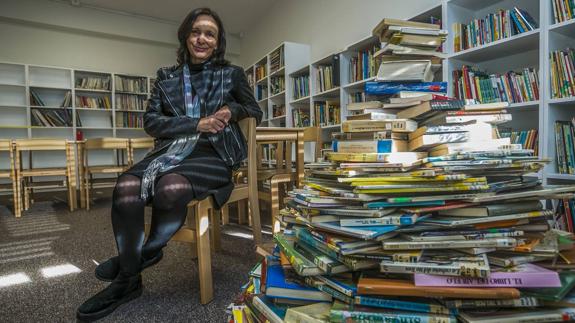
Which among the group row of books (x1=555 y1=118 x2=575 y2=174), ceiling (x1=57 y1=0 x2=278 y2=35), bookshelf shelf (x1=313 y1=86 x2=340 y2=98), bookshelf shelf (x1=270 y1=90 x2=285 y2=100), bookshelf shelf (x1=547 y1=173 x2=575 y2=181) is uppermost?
ceiling (x1=57 y1=0 x2=278 y2=35)

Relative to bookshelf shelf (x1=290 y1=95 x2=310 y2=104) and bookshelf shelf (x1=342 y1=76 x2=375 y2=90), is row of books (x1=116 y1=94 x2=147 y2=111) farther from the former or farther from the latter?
bookshelf shelf (x1=342 y1=76 x2=375 y2=90)

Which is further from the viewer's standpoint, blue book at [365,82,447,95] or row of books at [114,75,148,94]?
row of books at [114,75,148,94]

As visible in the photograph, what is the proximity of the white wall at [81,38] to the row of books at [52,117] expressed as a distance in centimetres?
81

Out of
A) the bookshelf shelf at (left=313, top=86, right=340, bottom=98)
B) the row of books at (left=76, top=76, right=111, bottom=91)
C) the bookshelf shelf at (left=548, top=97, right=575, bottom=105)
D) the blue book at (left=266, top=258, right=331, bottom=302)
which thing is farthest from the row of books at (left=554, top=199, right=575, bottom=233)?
the row of books at (left=76, top=76, right=111, bottom=91)

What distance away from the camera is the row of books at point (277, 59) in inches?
166

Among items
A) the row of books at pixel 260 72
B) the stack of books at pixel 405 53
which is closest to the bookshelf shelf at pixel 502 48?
the stack of books at pixel 405 53

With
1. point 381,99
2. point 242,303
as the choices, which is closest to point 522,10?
point 381,99

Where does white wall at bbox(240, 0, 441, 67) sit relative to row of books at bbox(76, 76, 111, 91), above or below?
above

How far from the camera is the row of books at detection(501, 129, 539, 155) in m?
1.76

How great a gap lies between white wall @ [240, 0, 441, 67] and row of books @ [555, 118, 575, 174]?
52.0 inches

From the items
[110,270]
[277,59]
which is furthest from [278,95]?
[110,270]

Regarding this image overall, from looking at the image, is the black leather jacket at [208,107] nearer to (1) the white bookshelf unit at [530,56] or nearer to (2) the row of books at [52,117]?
(1) the white bookshelf unit at [530,56]

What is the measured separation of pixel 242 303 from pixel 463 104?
2.68ft

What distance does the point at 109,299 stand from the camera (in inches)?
42.4
